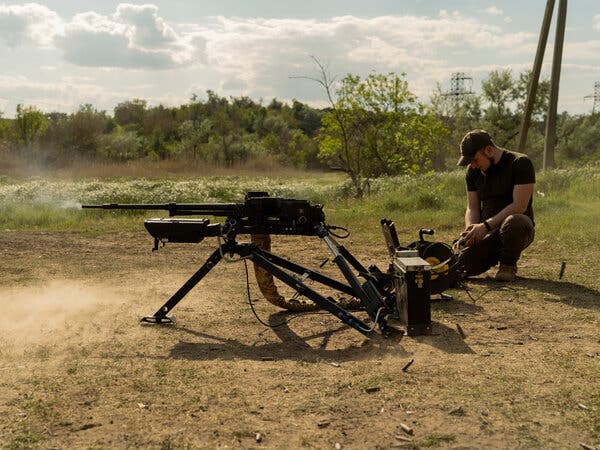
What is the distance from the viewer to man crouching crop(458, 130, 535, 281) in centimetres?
705

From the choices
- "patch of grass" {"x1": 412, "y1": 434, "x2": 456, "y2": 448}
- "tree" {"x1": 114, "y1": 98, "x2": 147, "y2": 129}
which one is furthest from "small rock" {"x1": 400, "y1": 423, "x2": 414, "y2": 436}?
"tree" {"x1": 114, "y1": 98, "x2": 147, "y2": 129}

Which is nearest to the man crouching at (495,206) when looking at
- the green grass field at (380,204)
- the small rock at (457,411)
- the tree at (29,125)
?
the green grass field at (380,204)

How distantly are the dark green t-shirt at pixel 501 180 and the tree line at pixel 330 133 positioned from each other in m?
12.7

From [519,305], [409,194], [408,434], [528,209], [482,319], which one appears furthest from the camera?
[409,194]

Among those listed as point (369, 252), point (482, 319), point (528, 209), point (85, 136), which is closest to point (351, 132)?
point (369, 252)

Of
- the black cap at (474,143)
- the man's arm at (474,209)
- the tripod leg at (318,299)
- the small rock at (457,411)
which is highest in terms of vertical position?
the black cap at (474,143)

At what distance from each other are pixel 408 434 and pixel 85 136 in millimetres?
46665

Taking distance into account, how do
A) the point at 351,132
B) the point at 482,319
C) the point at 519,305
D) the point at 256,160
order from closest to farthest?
the point at 482,319 < the point at 519,305 < the point at 351,132 < the point at 256,160

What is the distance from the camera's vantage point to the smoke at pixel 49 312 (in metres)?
5.59

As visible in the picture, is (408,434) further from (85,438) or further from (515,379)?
(85,438)

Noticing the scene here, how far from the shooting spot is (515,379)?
4.31 metres

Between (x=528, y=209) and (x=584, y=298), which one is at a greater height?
(x=528, y=209)

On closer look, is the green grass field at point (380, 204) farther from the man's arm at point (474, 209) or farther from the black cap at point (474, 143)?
the black cap at point (474, 143)

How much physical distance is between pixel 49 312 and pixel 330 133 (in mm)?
20300
